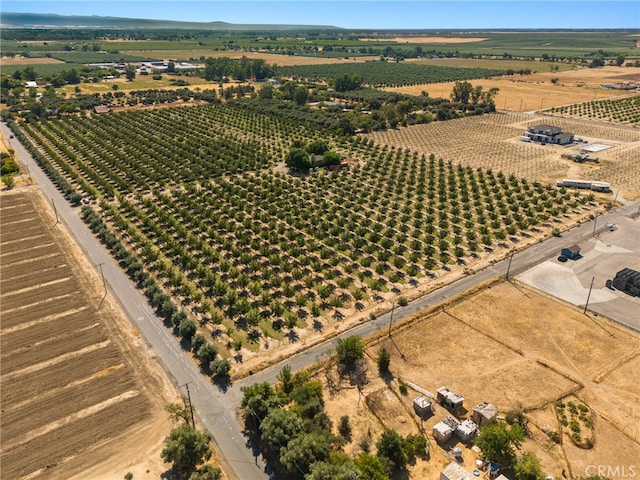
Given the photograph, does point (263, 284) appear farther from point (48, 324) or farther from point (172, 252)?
point (48, 324)

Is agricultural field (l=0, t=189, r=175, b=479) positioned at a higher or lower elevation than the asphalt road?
lower

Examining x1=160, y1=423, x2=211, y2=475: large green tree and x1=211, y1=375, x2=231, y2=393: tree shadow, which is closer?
x1=160, y1=423, x2=211, y2=475: large green tree

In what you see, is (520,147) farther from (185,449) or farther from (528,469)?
(185,449)

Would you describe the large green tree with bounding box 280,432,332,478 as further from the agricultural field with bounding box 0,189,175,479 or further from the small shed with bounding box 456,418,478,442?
the small shed with bounding box 456,418,478,442

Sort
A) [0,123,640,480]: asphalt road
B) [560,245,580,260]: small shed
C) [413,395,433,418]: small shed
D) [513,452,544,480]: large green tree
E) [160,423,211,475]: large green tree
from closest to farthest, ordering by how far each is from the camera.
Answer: [513,452,544,480]: large green tree < [160,423,211,475]: large green tree < [0,123,640,480]: asphalt road < [413,395,433,418]: small shed < [560,245,580,260]: small shed

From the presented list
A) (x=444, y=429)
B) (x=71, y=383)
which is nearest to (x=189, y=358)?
(x=71, y=383)

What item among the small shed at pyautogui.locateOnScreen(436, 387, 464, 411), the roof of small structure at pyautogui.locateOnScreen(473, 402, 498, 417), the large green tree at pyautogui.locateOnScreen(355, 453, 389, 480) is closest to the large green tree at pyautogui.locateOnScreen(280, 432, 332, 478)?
the large green tree at pyautogui.locateOnScreen(355, 453, 389, 480)

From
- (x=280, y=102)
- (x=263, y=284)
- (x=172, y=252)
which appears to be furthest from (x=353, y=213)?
(x=280, y=102)
